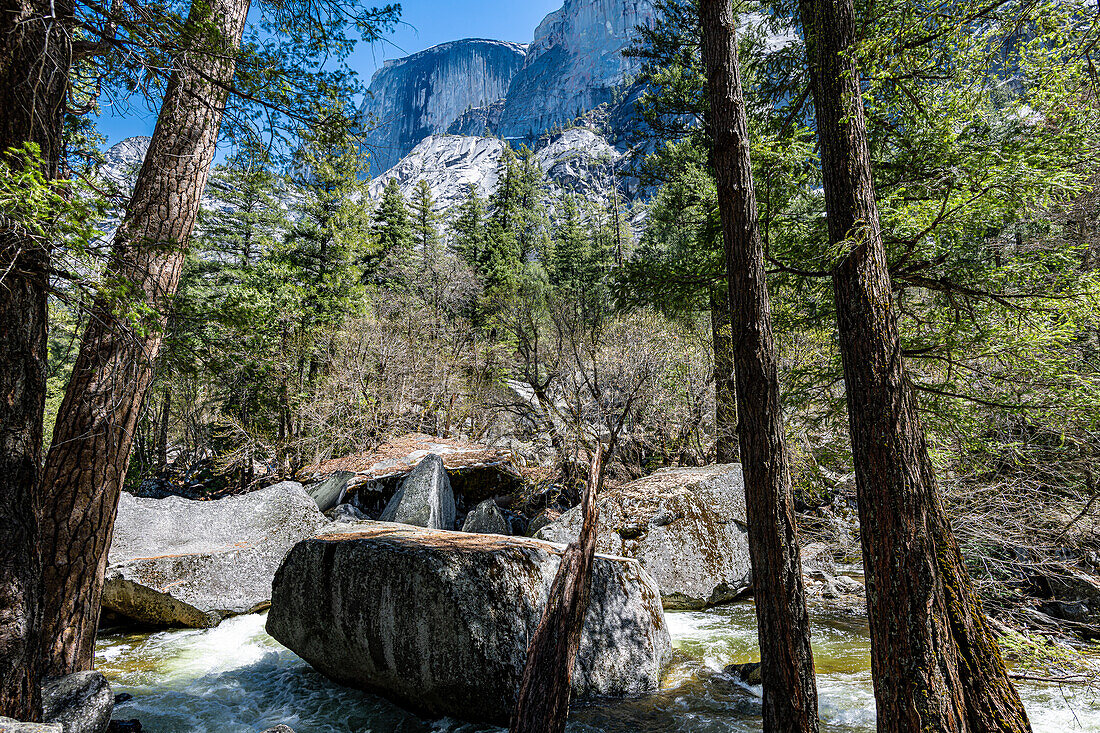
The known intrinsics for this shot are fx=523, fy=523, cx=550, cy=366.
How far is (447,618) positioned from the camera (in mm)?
4234

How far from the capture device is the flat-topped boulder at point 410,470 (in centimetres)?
1023

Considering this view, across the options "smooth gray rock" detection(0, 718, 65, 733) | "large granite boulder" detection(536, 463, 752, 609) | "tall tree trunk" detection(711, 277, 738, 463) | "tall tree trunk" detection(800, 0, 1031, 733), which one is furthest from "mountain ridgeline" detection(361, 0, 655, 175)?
"smooth gray rock" detection(0, 718, 65, 733)

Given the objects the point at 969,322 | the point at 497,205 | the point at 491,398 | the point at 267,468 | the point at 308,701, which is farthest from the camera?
the point at 497,205

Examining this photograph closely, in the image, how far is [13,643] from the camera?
7.22 ft

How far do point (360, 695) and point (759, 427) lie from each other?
432 cm

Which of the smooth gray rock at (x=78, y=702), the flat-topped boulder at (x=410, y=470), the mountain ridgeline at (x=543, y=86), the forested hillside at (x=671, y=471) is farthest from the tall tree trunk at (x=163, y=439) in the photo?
the mountain ridgeline at (x=543, y=86)

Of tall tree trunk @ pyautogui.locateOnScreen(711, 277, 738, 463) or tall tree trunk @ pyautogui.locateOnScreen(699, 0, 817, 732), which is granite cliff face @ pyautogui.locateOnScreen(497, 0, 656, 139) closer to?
tall tree trunk @ pyautogui.locateOnScreen(711, 277, 738, 463)

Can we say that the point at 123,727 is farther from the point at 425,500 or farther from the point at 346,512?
the point at 346,512

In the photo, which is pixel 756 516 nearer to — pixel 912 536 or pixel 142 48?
pixel 912 536

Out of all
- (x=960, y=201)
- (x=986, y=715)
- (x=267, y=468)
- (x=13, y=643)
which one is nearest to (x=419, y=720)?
(x=13, y=643)

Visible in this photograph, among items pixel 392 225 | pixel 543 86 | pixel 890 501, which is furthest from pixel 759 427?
pixel 543 86

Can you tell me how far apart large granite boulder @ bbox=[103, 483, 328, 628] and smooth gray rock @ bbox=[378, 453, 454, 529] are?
1.23 m

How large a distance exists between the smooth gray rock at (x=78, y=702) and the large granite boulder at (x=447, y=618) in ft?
6.25

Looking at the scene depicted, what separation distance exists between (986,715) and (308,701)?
5.13 metres
